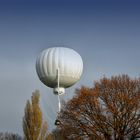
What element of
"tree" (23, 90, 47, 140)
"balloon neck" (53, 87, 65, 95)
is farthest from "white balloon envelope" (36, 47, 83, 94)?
"tree" (23, 90, 47, 140)

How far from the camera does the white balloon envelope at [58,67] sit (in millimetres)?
42844

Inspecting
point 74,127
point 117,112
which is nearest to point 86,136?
point 74,127

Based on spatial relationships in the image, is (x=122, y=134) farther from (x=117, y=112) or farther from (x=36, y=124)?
(x=36, y=124)

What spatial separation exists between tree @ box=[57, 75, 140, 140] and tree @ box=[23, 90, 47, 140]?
2884 mm

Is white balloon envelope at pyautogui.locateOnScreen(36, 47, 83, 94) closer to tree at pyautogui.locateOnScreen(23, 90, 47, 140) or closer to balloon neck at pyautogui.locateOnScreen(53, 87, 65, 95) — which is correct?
balloon neck at pyautogui.locateOnScreen(53, 87, 65, 95)

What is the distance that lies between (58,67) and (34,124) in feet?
23.8

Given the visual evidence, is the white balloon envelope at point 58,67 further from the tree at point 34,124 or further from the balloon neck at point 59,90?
the tree at point 34,124

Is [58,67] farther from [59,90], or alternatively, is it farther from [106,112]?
[106,112]

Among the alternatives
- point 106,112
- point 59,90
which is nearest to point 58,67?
point 59,90

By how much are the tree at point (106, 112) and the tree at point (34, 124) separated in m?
2.88

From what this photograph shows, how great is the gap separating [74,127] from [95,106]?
10.1 feet

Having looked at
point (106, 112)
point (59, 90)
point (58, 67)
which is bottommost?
point (106, 112)

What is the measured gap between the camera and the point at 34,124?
45.3 m

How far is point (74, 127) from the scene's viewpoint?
140ft
